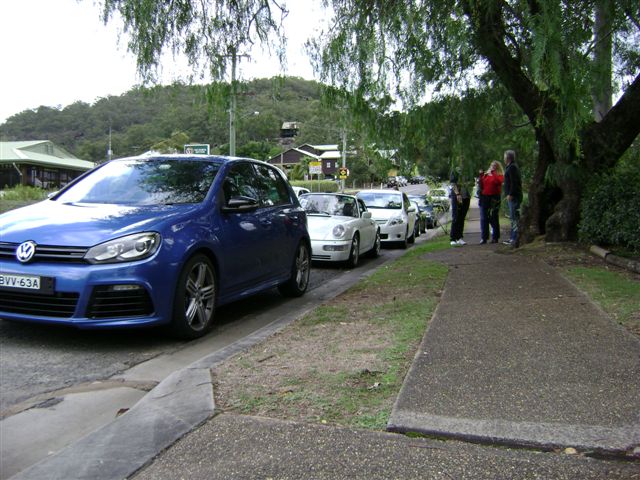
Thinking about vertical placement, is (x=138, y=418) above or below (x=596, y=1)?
below

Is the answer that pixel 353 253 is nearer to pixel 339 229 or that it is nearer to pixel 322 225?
pixel 339 229

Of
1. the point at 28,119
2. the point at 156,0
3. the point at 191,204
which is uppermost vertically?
the point at 28,119

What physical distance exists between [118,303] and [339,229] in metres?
6.07

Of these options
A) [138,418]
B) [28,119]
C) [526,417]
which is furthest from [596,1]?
[28,119]


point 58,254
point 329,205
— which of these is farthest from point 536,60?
point 329,205

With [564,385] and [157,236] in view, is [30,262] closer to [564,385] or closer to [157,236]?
[157,236]

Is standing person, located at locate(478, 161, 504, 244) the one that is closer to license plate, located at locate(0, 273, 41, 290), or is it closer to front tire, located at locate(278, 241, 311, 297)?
front tire, located at locate(278, 241, 311, 297)

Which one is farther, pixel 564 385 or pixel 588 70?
pixel 588 70

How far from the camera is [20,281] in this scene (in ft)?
14.9

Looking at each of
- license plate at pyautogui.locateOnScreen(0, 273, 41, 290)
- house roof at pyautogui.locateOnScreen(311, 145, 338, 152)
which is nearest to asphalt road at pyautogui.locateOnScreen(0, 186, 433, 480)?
license plate at pyautogui.locateOnScreen(0, 273, 41, 290)

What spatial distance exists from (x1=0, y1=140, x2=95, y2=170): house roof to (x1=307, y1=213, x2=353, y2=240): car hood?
42.2m

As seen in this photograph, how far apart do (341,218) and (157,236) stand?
252 inches

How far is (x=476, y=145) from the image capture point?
10.2 meters

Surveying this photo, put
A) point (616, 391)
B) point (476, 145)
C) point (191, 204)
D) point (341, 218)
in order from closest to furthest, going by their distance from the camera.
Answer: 1. point (616, 391)
2. point (191, 204)
3. point (476, 145)
4. point (341, 218)
